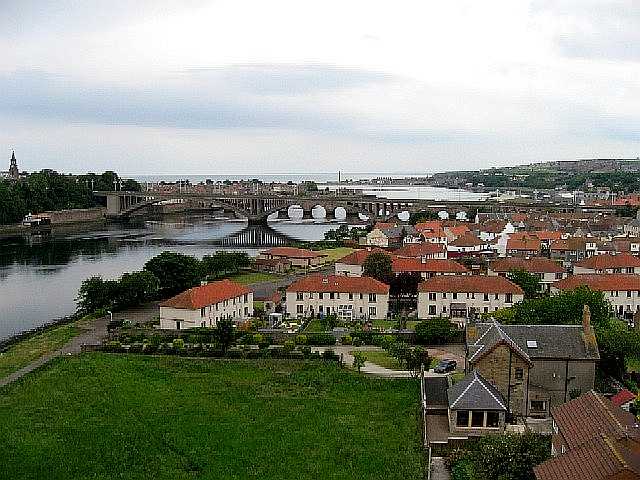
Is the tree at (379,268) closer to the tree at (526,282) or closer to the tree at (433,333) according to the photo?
the tree at (526,282)

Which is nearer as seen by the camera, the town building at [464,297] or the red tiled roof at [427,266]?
the town building at [464,297]

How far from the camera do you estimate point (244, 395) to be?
26344 mm

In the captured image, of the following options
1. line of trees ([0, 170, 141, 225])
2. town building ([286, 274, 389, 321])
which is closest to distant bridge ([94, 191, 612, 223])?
line of trees ([0, 170, 141, 225])

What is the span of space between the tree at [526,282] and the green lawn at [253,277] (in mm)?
19535

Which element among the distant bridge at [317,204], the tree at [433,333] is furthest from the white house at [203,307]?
the distant bridge at [317,204]

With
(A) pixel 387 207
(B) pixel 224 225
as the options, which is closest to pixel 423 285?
(A) pixel 387 207

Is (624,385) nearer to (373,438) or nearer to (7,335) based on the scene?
(373,438)

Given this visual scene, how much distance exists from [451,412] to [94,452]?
10.8 metres

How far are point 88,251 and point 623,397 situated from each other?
66.5 metres

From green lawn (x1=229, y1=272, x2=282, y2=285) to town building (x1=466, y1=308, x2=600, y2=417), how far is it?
1205 inches

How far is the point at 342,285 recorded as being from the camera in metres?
40.8

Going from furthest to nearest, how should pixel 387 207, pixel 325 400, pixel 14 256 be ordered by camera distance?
pixel 387 207 < pixel 14 256 < pixel 325 400

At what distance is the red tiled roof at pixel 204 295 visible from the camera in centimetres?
3712

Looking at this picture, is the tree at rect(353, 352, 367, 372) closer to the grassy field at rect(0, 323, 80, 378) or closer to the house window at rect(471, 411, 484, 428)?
the house window at rect(471, 411, 484, 428)
